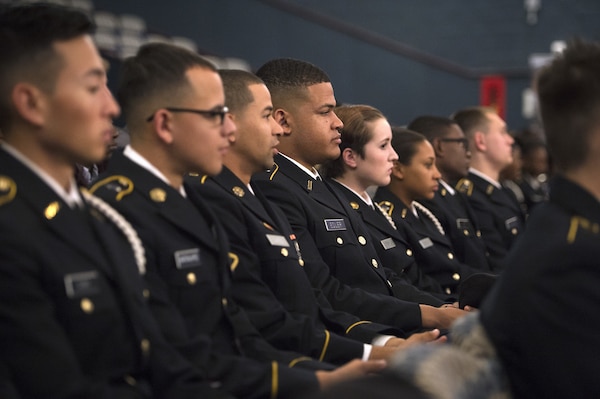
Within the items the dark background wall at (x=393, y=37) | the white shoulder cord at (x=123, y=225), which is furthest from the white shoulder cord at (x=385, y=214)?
the dark background wall at (x=393, y=37)

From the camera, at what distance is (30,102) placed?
6.07 ft

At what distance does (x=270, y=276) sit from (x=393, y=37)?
8778 millimetres

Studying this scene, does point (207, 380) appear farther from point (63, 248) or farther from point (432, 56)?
point (432, 56)

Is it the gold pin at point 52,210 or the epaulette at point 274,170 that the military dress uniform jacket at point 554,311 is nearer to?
the gold pin at point 52,210

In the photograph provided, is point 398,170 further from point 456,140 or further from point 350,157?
point 456,140

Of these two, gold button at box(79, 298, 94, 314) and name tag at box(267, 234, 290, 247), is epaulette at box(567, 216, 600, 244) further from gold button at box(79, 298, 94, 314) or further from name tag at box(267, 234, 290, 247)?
name tag at box(267, 234, 290, 247)

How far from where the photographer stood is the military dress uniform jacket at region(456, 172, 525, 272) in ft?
15.5

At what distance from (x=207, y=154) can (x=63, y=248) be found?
57 cm

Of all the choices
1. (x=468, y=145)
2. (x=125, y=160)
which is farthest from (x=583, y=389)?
(x=468, y=145)

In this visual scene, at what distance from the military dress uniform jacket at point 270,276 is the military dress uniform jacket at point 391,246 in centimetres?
83

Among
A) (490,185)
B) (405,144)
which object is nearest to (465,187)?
(490,185)

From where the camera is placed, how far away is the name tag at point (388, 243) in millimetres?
3686

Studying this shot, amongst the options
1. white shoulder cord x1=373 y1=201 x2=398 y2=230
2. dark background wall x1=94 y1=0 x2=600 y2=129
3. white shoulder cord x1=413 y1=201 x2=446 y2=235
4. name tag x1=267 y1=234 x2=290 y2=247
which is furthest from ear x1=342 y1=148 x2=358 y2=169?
dark background wall x1=94 y1=0 x2=600 y2=129

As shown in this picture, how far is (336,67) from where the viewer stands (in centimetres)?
985
